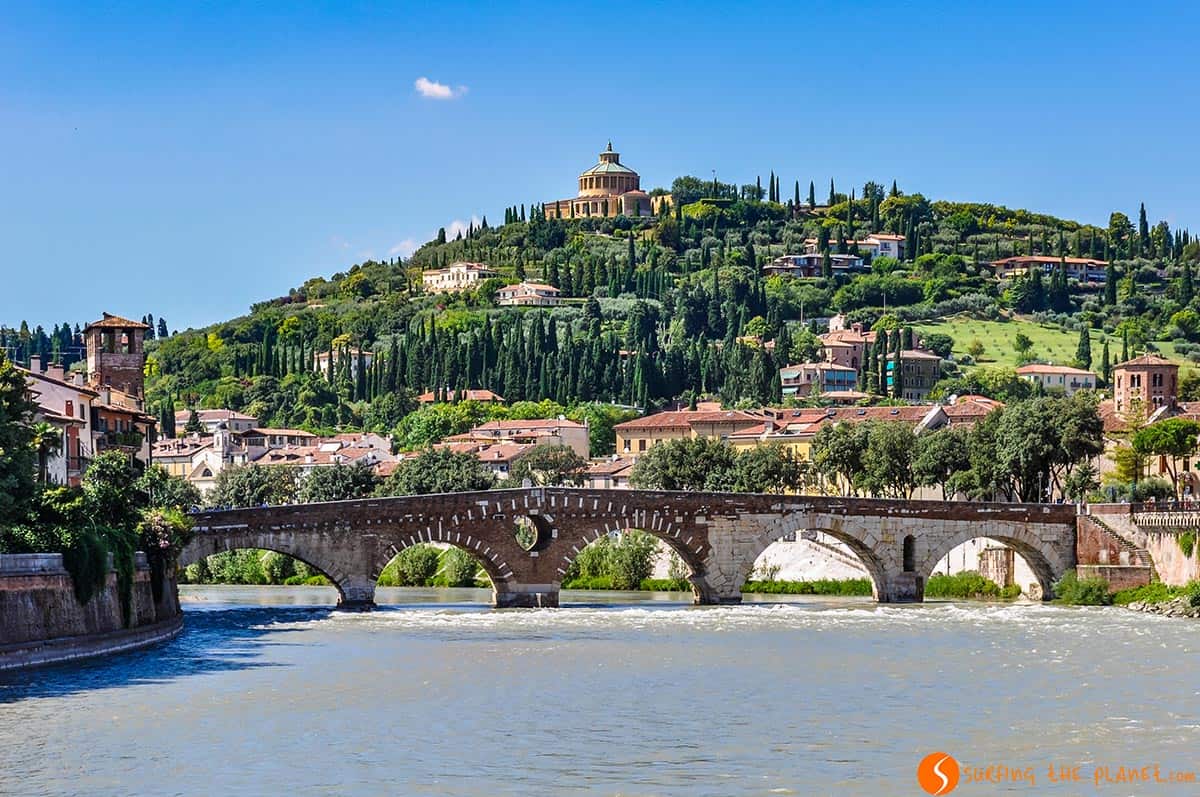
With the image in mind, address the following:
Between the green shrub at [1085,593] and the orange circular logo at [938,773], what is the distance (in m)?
36.2

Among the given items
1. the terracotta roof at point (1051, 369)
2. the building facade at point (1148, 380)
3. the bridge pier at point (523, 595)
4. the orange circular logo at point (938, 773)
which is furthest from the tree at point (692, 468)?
the orange circular logo at point (938, 773)

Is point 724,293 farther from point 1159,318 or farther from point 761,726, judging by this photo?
point 761,726

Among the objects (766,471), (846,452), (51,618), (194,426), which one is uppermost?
(194,426)

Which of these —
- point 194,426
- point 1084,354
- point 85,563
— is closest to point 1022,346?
point 1084,354

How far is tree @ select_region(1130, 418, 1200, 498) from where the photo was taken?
301 feet

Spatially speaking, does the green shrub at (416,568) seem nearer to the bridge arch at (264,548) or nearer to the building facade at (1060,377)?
the bridge arch at (264,548)

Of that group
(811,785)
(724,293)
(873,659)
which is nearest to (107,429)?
(873,659)

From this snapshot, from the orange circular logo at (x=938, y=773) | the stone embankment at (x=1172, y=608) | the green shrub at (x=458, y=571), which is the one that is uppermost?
the green shrub at (x=458, y=571)

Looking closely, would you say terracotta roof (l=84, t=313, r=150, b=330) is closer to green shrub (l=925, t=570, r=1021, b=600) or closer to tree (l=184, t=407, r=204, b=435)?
green shrub (l=925, t=570, r=1021, b=600)

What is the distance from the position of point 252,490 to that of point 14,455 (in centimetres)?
6389

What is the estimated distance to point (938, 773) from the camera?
2925 cm

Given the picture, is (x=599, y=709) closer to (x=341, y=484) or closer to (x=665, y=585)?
(x=665, y=585)

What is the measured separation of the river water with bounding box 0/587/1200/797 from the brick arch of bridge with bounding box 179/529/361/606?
4220mm

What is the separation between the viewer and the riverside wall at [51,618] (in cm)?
3909
